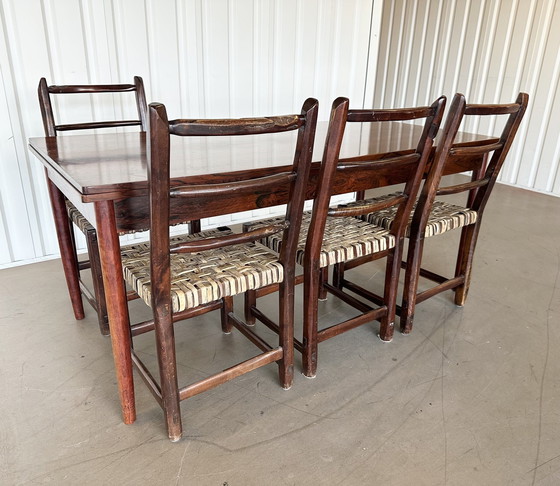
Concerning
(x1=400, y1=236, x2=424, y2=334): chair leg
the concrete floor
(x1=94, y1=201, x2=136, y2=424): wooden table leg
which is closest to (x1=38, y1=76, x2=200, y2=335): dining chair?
the concrete floor

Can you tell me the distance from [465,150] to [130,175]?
132 centimetres

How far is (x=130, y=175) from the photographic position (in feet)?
4.44

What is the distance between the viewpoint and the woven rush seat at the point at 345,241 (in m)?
1.73

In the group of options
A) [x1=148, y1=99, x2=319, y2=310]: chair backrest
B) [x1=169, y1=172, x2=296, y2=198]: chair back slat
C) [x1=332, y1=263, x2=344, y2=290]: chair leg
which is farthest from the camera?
[x1=332, y1=263, x2=344, y2=290]: chair leg

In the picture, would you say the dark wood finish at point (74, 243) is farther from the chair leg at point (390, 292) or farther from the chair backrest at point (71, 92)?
the chair leg at point (390, 292)

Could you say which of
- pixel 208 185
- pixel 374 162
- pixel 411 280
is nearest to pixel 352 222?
pixel 411 280

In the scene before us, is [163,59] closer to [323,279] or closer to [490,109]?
[323,279]

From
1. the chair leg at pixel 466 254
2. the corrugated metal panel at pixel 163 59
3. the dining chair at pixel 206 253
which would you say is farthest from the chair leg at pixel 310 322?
the corrugated metal panel at pixel 163 59

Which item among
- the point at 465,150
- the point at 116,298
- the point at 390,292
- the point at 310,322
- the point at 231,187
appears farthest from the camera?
the point at 390,292

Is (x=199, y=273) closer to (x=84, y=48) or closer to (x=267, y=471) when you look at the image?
(x=267, y=471)

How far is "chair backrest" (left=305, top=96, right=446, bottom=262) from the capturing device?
144 cm

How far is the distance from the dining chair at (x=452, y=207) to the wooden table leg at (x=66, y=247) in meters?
1.32

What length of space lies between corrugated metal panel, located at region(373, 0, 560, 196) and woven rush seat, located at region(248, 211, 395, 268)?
11.1 ft

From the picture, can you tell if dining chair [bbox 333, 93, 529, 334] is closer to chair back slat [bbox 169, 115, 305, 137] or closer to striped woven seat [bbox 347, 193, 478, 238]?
striped woven seat [bbox 347, 193, 478, 238]
